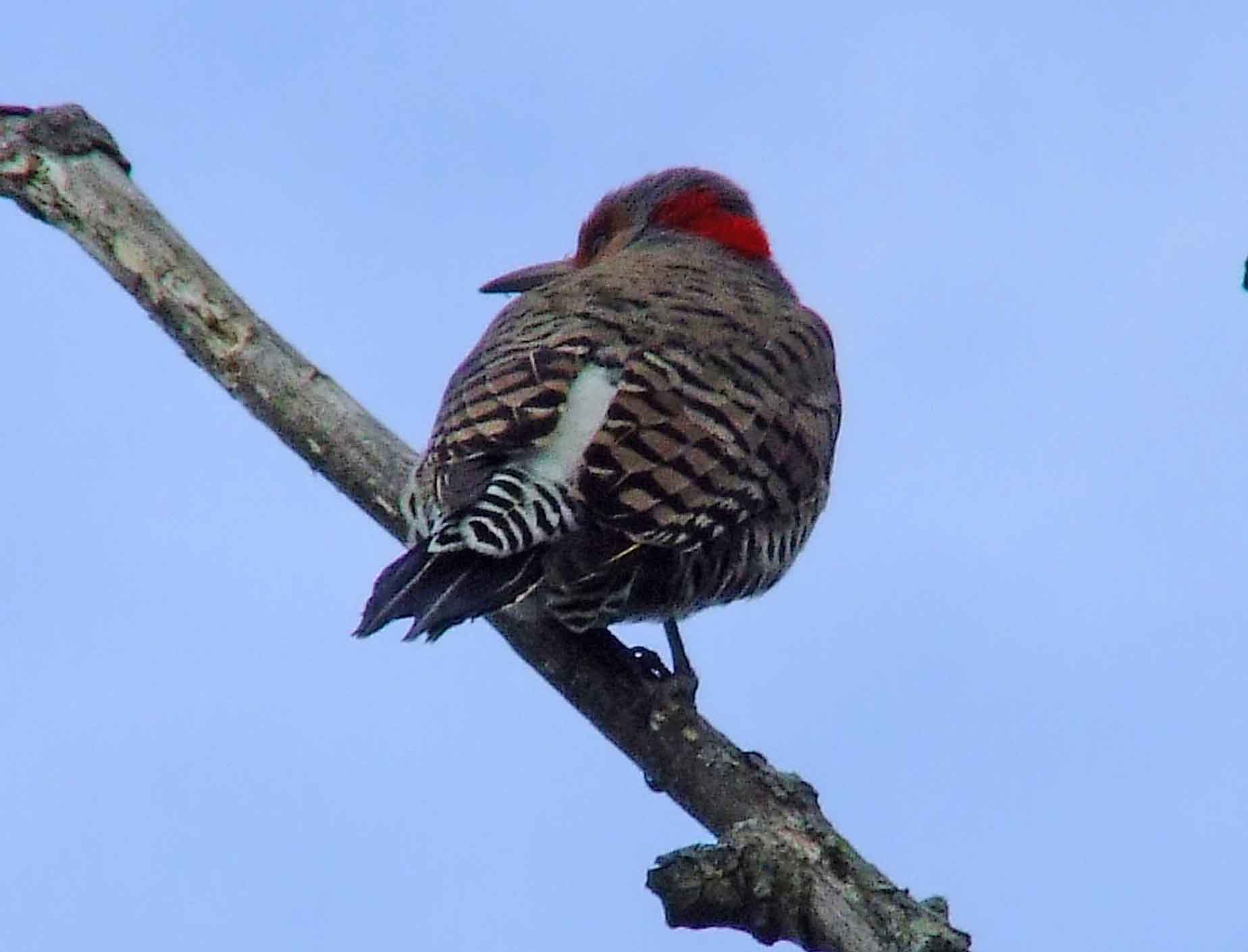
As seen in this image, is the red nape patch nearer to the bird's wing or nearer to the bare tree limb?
the bird's wing

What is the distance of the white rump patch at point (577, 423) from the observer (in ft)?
16.9

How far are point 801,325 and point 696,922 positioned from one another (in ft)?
10.7

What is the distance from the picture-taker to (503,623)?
522cm

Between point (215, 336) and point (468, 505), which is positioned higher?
point (215, 336)

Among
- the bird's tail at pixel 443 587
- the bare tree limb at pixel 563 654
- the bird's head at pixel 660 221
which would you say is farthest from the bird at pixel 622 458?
the bird's head at pixel 660 221

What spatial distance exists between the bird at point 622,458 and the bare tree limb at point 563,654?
0.15 meters

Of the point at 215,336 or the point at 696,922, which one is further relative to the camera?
the point at 215,336

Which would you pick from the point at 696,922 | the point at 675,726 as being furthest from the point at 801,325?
the point at 696,922

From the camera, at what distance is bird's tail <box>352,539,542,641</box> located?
4.56 m

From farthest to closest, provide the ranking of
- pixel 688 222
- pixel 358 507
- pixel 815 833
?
pixel 688 222
pixel 358 507
pixel 815 833

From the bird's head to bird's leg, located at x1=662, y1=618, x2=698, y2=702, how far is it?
2035 mm

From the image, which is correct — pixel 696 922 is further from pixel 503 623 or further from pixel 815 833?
pixel 503 623

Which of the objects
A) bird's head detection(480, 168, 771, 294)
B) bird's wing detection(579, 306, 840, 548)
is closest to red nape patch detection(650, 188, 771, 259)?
bird's head detection(480, 168, 771, 294)

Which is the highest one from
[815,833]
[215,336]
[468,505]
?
[215,336]
